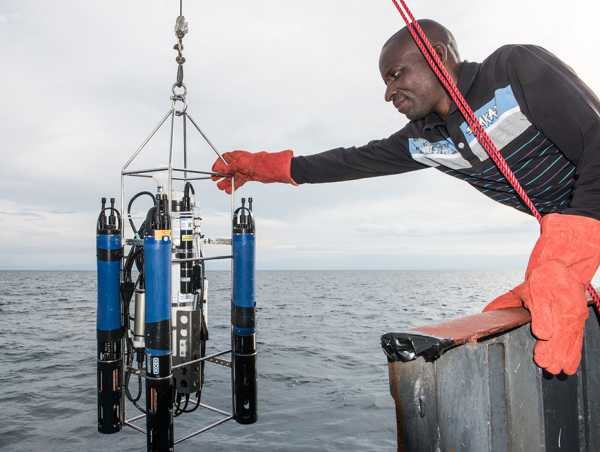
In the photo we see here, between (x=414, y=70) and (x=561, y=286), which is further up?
(x=414, y=70)

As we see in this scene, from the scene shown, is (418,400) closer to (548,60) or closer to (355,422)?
(548,60)

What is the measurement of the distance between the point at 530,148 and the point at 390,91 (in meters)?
0.79

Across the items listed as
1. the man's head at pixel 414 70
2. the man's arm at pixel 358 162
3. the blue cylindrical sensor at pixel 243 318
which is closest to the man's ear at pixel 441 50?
the man's head at pixel 414 70

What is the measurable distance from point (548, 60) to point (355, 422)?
6.60 metres

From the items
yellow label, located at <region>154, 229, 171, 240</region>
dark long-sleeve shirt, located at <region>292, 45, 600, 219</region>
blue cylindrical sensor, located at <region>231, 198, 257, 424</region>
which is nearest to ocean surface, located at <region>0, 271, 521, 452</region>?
blue cylindrical sensor, located at <region>231, 198, 257, 424</region>

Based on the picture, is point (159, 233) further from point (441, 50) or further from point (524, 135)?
point (524, 135)

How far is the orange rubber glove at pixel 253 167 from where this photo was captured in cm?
397

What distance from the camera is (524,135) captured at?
2.31 meters

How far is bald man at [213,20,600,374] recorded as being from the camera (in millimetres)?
1653

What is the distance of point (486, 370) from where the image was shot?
1.65 meters

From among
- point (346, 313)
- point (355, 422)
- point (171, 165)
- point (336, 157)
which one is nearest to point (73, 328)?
point (346, 313)

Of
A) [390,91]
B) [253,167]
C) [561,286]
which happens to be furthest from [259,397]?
[561,286]

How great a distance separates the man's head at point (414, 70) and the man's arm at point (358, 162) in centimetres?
89

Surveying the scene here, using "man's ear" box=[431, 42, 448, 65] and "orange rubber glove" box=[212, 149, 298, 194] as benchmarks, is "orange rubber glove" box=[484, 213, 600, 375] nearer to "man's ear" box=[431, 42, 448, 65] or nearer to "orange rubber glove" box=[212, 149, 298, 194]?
"man's ear" box=[431, 42, 448, 65]
